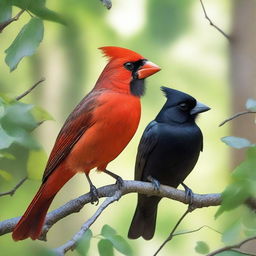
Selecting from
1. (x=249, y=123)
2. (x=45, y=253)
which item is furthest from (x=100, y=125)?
(x=249, y=123)

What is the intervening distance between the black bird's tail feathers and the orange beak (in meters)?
0.77

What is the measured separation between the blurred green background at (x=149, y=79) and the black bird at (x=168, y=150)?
8.10 feet

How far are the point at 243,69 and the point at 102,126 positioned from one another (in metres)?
2.18

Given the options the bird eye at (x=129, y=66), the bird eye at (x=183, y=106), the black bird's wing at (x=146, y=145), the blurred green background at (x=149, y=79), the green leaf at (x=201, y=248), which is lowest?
the blurred green background at (x=149, y=79)

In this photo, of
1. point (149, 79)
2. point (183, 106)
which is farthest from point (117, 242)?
point (149, 79)

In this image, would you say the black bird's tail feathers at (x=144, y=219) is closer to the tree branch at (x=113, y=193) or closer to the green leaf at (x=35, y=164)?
the tree branch at (x=113, y=193)

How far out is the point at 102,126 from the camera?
9.21 feet

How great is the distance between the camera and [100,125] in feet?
9.23

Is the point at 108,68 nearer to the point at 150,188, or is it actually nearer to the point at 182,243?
the point at 150,188

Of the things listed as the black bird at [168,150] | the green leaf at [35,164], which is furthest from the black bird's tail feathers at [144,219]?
the green leaf at [35,164]

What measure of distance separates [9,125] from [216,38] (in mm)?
6667

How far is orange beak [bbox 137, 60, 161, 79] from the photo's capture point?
2859 millimetres

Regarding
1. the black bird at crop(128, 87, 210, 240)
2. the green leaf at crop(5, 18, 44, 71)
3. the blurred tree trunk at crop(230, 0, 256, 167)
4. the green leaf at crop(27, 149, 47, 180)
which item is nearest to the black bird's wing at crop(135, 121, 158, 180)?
the black bird at crop(128, 87, 210, 240)

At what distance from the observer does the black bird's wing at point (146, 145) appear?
3421 mm
